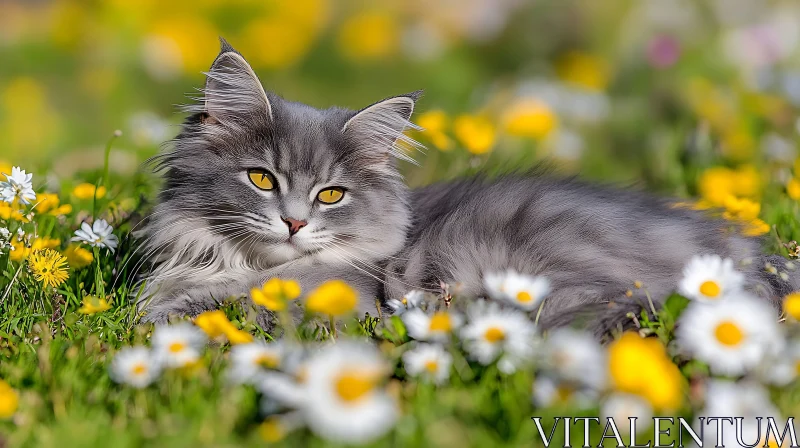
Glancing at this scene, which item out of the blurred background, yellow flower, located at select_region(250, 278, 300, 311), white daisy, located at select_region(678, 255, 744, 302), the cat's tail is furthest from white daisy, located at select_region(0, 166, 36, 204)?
the blurred background

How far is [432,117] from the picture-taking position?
137 inches

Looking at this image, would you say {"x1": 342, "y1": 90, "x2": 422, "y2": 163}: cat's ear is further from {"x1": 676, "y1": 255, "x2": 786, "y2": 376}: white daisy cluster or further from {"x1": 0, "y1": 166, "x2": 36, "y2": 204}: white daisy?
{"x1": 676, "y1": 255, "x2": 786, "y2": 376}: white daisy cluster

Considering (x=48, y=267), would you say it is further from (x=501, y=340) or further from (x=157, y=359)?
(x=501, y=340)

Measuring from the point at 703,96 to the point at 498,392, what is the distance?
169 inches

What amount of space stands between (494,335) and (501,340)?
0.02 meters

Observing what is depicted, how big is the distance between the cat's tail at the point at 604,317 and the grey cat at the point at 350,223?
0.22 metres

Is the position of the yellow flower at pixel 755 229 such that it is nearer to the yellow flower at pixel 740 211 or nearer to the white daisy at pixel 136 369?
the yellow flower at pixel 740 211

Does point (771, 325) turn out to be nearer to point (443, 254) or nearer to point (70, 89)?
point (443, 254)

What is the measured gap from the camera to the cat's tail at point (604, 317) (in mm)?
2033

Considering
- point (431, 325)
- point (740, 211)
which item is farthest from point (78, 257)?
point (740, 211)

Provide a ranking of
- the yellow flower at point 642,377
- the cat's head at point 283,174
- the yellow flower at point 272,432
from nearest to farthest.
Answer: the yellow flower at point 642,377 → the yellow flower at point 272,432 → the cat's head at point 283,174

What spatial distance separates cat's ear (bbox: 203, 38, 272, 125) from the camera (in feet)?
8.55

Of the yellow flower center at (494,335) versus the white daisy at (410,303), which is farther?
the white daisy at (410,303)

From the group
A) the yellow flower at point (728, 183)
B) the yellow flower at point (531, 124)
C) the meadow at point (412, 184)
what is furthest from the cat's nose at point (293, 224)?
the yellow flower at point (531, 124)
